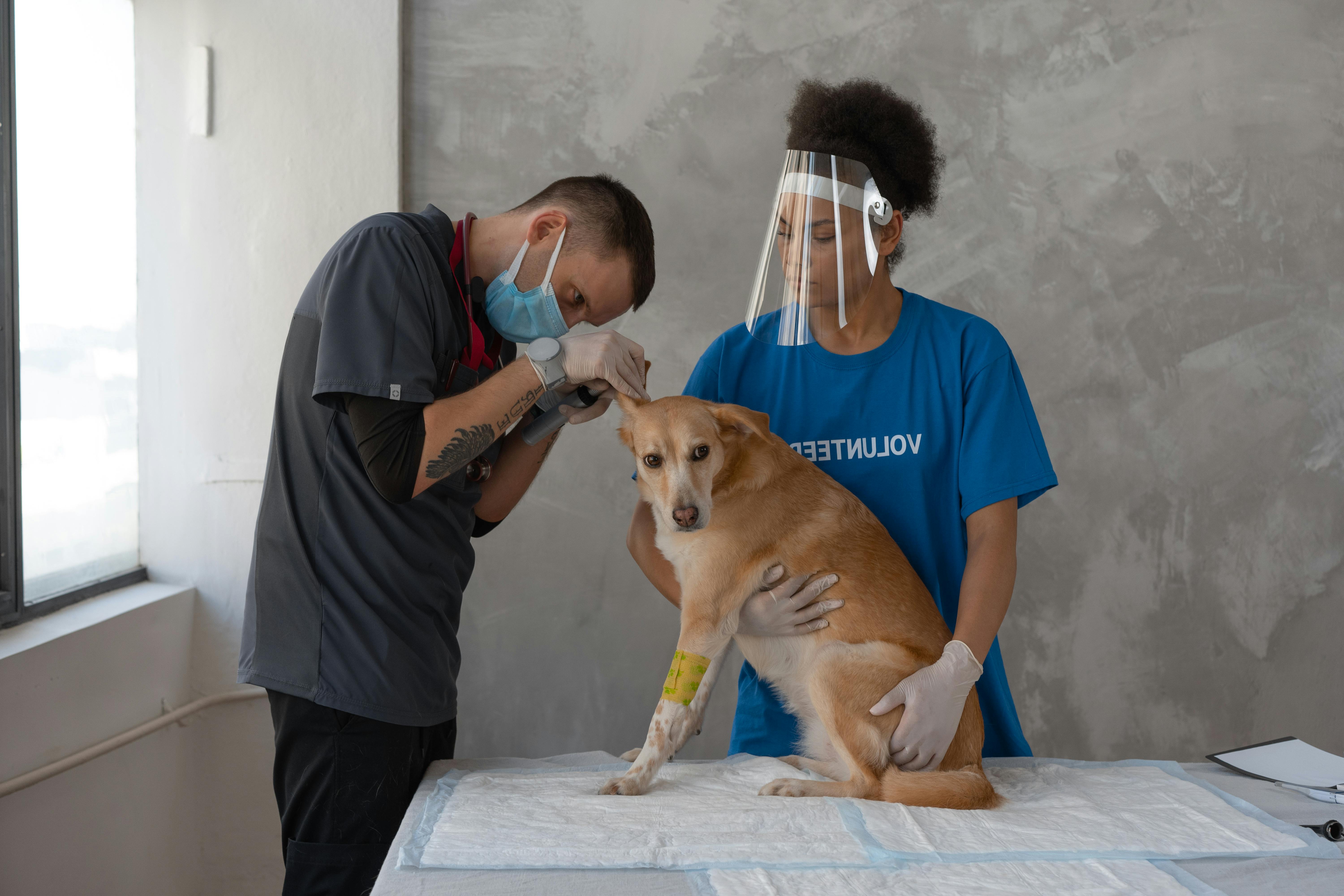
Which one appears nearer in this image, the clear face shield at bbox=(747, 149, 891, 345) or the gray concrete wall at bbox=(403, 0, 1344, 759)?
the clear face shield at bbox=(747, 149, 891, 345)

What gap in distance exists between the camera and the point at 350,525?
1.52 metres

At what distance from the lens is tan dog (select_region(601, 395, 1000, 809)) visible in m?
1.63

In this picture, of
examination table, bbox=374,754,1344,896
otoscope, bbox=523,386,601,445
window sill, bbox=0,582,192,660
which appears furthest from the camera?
window sill, bbox=0,582,192,660

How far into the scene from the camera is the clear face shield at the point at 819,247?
5.67ft

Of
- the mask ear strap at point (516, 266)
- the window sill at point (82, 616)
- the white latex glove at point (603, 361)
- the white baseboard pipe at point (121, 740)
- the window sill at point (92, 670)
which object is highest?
the mask ear strap at point (516, 266)

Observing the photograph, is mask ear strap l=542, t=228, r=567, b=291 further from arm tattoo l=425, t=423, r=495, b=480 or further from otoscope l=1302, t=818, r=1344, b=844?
otoscope l=1302, t=818, r=1344, b=844

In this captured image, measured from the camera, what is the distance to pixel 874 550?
5.89 feet

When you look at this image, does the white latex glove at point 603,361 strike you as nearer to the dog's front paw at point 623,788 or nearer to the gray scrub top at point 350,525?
the gray scrub top at point 350,525

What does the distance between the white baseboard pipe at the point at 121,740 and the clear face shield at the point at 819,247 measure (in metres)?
1.90

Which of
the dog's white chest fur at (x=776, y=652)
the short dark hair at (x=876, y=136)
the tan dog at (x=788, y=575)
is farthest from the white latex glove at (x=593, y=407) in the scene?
the short dark hair at (x=876, y=136)

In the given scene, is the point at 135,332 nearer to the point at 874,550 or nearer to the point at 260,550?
the point at 260,550

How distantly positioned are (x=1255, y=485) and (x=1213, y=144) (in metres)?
1.37

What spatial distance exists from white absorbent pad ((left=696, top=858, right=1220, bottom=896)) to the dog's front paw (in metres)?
0.36

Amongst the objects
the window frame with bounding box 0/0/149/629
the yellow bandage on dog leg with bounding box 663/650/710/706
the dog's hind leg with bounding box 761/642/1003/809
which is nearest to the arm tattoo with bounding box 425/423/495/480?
the yellow bandage on dog leg with bounding box 663/650/710/706
